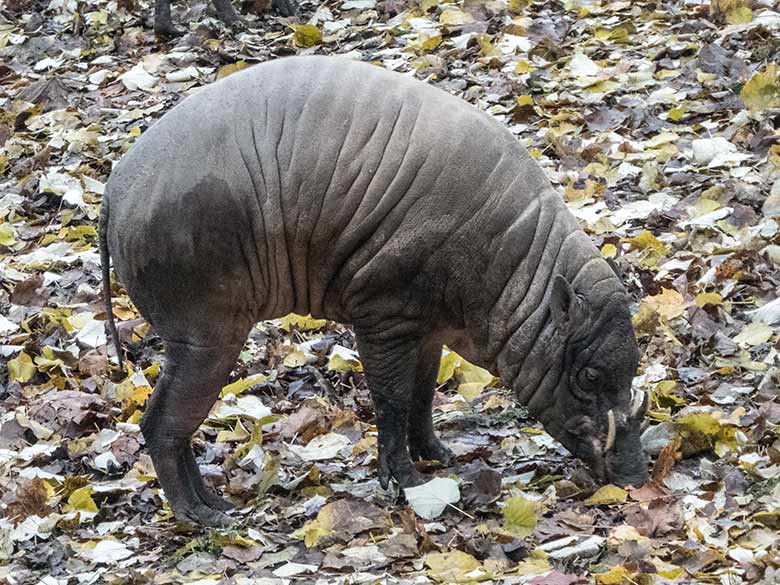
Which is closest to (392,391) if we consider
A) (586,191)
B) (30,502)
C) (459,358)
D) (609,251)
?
(459,358)

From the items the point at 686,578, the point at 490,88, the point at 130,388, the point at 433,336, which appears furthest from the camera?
the point at 490,88

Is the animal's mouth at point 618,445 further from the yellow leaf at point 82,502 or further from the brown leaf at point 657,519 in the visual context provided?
the yellow leaf at point 82,502

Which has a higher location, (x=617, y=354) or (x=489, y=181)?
(x=489, y=181)

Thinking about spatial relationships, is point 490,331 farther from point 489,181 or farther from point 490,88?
point 490,88

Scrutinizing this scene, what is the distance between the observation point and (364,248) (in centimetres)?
534

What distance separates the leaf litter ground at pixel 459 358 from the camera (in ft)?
16.6

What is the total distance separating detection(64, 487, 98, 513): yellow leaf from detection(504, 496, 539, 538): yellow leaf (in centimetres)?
177

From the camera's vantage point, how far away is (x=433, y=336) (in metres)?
5.62

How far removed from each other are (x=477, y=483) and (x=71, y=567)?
5.16 feet

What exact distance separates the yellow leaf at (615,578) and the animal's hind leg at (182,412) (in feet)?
5.66

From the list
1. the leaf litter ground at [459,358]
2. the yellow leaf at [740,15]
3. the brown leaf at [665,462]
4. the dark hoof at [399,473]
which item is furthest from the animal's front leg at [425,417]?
the yellow leaf at [740,15]

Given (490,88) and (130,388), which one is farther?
(490,88)

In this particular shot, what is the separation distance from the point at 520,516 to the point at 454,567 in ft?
1.25

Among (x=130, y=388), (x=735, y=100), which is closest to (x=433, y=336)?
(x=130, y=388)
